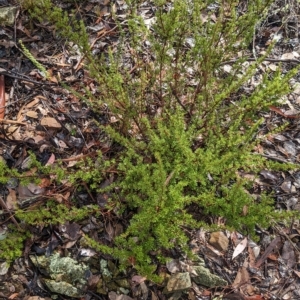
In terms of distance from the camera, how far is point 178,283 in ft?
7.50

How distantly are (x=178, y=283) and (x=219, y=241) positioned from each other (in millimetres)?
395

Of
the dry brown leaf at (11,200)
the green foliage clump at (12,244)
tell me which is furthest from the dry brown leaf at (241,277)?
the dry brown leaf at (11,200)

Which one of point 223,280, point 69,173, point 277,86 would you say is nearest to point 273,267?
point 223,280

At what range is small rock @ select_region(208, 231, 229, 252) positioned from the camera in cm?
249

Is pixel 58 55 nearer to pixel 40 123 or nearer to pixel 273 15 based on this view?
pixel 40 123

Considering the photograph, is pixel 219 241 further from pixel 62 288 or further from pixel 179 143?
pixel 62 288

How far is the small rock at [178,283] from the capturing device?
2.28m

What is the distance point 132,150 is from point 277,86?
86 centimetres

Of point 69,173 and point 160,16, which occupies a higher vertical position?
point 160,16

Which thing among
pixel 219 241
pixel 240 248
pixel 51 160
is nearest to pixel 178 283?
pixel 219 241

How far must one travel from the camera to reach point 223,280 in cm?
238

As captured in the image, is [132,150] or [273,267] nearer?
[132,150]

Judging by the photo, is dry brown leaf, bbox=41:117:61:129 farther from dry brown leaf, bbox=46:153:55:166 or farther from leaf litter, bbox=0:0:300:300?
dry brown leaf, bbox=46:153:55:166

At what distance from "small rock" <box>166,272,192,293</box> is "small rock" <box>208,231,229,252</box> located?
0.97ft
